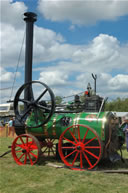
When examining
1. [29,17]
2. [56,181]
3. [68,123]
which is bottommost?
[56,181]

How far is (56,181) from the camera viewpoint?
5.14m

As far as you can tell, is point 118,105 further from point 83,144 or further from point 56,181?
point 56,181

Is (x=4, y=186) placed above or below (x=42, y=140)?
below

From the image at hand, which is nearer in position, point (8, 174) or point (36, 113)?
point (8, 174)

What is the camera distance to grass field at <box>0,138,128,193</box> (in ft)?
15.1

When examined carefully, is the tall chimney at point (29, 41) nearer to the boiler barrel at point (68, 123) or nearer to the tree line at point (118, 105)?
the boiler barrel at point (68, 123)

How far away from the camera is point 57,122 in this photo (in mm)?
6840

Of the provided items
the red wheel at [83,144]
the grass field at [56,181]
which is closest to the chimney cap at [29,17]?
the red wheel at [83,144]

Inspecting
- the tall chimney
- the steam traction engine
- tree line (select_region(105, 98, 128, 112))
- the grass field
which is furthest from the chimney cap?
tree line (select_region(105, 98, 128, 112))

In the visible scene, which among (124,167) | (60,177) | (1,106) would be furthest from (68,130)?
(1,106)

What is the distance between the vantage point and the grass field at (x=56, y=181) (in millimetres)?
4598

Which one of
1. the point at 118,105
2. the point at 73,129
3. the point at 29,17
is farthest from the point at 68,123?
the point at 118,105

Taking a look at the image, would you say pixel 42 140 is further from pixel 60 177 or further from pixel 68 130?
pixel 60 177

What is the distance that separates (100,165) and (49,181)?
222 centimetres
